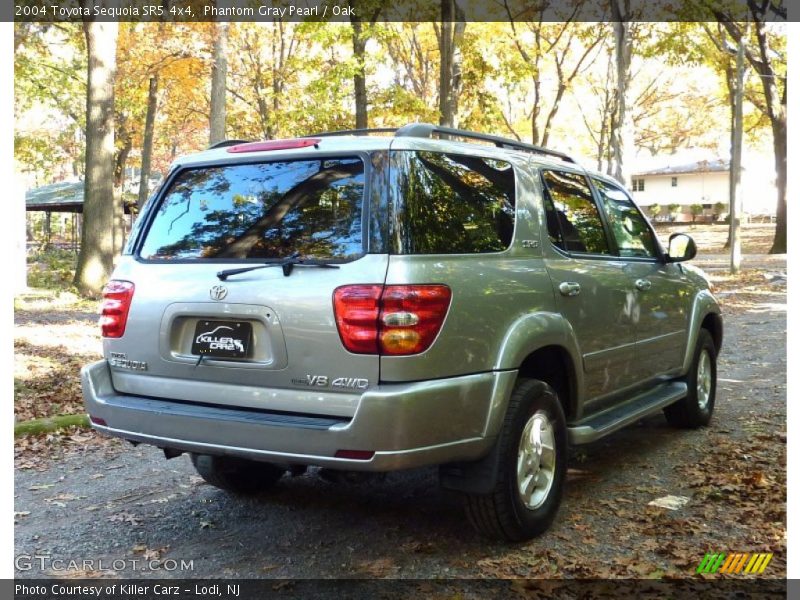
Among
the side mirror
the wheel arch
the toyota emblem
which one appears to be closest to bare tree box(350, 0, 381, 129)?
the wheel arch

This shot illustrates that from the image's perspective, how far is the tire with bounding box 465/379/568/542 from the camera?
372 cm

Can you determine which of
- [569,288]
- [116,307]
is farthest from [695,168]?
[116,307]

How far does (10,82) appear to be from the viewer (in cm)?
484

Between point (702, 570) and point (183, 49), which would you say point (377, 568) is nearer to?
point (702, 570)

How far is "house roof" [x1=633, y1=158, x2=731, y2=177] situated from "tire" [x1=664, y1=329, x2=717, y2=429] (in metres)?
62.8

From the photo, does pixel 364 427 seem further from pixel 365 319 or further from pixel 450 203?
pixel 450 203

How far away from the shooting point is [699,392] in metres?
6.36

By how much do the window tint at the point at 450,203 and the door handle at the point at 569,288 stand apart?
1.51 feet

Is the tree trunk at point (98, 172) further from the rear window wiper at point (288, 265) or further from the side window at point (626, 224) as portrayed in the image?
the rear window wiper at point (288, 265)

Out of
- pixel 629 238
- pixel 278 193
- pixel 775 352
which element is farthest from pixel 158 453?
pixel 775 352

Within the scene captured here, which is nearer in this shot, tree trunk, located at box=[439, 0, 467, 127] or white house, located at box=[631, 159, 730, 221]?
tree trunk, located at box=[439, 0, 467, 127]

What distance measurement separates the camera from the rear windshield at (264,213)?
3.51m

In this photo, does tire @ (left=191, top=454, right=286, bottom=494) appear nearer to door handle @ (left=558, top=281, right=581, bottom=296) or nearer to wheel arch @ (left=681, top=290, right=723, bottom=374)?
door handle @ (left=558, top=281, right=581, bottom=296)

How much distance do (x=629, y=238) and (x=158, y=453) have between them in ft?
13.2
